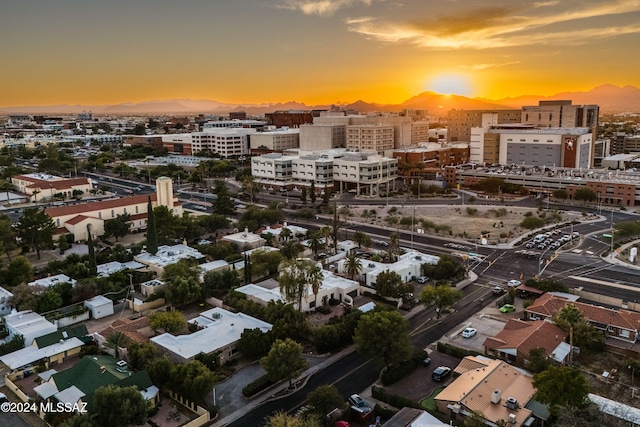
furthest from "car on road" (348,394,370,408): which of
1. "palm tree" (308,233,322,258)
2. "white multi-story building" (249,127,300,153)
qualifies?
"white multi-story building" (249,127,300,153)

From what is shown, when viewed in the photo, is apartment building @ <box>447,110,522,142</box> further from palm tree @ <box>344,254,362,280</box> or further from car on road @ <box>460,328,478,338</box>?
car on road @ <box>460,328,478,338</box>

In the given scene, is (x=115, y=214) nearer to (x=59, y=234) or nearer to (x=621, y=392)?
(x=59, y=234)

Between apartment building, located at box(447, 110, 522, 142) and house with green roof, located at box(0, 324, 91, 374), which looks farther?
apartment building, located at box(447, 110, 522, 142)

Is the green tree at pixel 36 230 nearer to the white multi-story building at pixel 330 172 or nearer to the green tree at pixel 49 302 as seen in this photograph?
the green tree at pixel 49 302

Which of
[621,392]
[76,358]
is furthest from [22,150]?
[621,392]

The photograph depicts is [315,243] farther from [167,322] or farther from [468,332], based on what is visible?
[167,322]
